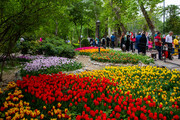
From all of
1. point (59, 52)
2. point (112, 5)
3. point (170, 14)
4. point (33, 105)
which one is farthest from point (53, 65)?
point (170, 14)

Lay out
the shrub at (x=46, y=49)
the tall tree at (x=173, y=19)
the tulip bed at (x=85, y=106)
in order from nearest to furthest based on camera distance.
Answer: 1. the tulip bed at (x=85, y=106)
2. the shrub at (x=46, y=49)
3. the tall tree at (x=173, y=19)

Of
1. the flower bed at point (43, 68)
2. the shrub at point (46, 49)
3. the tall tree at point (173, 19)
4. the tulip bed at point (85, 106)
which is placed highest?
the tall tree at point (173, 19)

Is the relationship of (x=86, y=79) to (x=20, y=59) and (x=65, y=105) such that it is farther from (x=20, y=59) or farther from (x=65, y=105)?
(x=20, y=59)

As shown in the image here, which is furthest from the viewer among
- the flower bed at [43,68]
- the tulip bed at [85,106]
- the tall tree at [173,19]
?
the tall tree at [173,19]

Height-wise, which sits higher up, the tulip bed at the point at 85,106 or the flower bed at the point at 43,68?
the flower bed at the point at 43,68

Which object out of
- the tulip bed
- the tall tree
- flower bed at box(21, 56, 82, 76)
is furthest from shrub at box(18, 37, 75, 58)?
the tall tree

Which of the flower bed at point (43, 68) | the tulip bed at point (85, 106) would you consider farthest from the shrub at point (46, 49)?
the tulip bed at point (85, 106)

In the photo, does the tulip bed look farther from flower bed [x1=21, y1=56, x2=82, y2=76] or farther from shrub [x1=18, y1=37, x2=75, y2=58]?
shrub [x1=18, y1=37, x2=75, y2=58]

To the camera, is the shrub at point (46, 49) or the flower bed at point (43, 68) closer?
the flower bed at point (43, 68)

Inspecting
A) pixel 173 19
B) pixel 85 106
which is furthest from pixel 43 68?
pixel 173 19

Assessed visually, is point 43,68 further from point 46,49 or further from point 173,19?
point 173,19

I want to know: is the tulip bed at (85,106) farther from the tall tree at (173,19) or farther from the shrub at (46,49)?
the tall tree at (173,19)

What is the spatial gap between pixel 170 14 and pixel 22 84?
3516 centimetres

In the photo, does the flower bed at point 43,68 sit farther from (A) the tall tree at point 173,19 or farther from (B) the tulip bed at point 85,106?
(A) the tall tree at point 173,19
